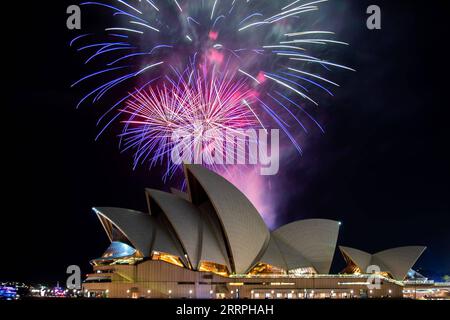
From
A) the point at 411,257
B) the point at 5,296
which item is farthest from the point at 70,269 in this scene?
the point at 411,257

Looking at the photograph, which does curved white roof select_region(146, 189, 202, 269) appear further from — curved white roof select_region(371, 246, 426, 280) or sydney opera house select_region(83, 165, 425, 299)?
curved white roof select_region(371, 246, 426, 280)

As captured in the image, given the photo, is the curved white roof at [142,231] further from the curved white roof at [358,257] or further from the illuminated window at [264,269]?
the curved white roof at [358,257]

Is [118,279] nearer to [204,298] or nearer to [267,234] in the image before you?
[204,298]

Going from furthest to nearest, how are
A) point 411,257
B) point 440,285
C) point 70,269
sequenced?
1. point 70,269
2. point 440,285
3. point 411,257

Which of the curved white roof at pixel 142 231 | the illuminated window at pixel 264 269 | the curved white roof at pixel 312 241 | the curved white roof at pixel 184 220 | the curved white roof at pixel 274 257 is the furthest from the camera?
the curved white roof at pixel 312 241

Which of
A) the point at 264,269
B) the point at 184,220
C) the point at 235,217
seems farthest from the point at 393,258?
the point at 184,220

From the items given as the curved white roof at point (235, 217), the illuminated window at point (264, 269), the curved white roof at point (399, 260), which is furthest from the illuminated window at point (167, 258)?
the curved white roof at point (399, 260)

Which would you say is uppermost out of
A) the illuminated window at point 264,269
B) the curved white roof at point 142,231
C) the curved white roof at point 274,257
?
the curved white roof at point 142,231
